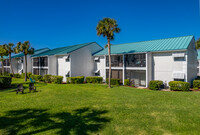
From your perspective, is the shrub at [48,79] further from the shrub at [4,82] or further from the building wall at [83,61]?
the shrub at [4,82]

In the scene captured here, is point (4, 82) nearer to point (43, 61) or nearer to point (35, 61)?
point (43, 61)

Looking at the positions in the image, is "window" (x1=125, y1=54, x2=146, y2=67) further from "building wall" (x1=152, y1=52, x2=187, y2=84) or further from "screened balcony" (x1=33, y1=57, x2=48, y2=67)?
"screened balcony" (x1=33, y1=57, x2=48, y2=67)

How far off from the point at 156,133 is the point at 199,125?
243cm

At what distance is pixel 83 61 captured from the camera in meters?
24.1

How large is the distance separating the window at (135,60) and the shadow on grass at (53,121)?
1273 cm

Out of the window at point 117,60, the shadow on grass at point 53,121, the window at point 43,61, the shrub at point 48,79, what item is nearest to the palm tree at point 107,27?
the window at point 117,60

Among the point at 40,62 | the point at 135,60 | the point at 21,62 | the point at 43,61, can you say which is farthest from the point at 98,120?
the point at 21,62

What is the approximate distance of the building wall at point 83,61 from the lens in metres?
22.6

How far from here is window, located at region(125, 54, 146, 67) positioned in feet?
58.7

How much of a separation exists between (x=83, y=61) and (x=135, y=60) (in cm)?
1039

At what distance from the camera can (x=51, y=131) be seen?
5.07 meters

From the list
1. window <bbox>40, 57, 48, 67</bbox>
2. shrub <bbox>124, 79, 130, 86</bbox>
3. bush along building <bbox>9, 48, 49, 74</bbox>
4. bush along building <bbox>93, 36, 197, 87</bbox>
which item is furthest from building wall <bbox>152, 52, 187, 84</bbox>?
bush along building <bbox>9, 48, 49, 74</bbox>

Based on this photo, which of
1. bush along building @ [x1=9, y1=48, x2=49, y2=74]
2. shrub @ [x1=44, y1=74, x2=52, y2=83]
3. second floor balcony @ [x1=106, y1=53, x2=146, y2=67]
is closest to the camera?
second floor balcony @ [x1=106, y1=53, x2=146, y2=67]

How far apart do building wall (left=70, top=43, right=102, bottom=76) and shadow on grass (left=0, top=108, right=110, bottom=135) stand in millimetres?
15490
